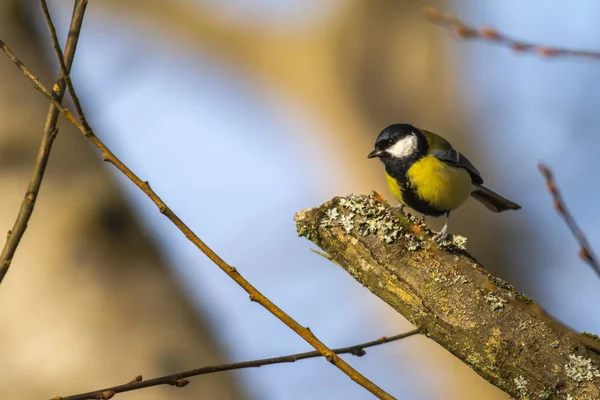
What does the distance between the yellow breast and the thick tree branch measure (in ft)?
Result: 3.17

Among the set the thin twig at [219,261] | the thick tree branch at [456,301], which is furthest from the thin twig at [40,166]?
the thick tree branch at [456,301]

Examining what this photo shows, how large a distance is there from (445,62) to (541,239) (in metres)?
1.40

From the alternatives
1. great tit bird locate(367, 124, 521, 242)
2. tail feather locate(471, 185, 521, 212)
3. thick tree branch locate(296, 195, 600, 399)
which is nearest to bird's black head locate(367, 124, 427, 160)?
great tit bird locate(367, 124, 521, 242)

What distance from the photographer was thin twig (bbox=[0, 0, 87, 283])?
53.6 inches

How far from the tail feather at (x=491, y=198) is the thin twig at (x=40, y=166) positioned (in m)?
1.94

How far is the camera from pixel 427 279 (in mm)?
1498

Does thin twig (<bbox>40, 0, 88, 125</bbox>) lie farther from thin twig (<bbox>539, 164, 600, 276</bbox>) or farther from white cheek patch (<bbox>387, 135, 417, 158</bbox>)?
white cheek patch (<bbox>387, 135, 417, 158</bbox>)

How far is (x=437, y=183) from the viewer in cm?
257

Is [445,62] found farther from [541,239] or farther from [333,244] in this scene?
[333,244]

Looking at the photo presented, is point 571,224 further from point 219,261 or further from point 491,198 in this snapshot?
point 491,198

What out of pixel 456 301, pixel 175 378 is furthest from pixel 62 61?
pixel 456 301

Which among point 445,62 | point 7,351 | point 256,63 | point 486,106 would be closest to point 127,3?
point 256,63

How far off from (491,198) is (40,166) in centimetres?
206

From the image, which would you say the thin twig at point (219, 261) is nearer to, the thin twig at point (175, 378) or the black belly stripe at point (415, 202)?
the thin twig at point (175, 378)
